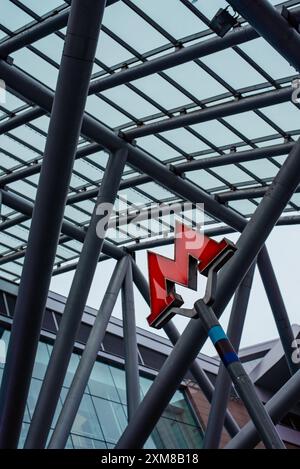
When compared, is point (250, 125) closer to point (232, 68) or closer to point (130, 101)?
point (232, 68)

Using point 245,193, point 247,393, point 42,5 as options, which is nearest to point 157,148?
point 245,193

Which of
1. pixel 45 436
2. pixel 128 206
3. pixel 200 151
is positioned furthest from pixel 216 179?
pixel 45 436

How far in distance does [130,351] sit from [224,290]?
8982 mm

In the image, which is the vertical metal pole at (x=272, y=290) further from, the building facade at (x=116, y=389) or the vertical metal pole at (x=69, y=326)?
the building facade at (x=116, y=389)

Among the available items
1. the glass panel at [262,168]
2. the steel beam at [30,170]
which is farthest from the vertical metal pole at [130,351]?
the glass panel at [262,168]

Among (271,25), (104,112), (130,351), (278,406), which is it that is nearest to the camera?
(271,25)

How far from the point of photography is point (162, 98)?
24.0m

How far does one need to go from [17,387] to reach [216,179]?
13.2 meters

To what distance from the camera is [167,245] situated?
107 ft

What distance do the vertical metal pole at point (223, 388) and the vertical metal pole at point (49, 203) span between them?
31.7 feet

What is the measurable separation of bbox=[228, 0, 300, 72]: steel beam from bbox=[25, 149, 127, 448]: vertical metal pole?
24.6ft

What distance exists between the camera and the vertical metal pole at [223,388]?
25953 mm

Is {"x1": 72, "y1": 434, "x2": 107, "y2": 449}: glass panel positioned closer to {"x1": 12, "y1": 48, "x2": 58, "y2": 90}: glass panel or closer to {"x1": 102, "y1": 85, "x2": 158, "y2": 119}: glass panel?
{"x1": 102, "y1": 85, "x2": 158, "y2": 119}: glass panel
